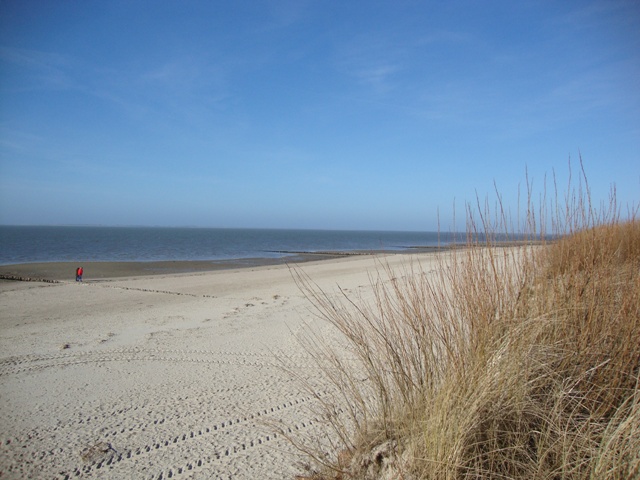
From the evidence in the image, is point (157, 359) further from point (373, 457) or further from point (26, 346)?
point (373, 457)

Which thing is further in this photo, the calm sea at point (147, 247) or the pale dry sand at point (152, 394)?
the calm sea at point (147, 247)

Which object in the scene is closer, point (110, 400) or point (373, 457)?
point (373, 457)

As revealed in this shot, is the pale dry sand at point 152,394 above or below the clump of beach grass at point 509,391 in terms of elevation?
below

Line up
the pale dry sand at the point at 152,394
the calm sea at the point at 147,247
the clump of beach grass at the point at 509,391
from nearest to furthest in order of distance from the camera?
the clump of beach grass at the point at 509,391 < the pale dry sand at the point at 152,394 < the calm sea at the point at 147,247

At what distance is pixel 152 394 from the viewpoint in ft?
14.2

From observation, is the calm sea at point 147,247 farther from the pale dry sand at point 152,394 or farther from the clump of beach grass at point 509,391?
the pale dry sand at point 152,394

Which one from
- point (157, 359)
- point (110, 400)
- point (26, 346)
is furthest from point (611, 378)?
point (26, 346)

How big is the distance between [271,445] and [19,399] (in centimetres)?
290

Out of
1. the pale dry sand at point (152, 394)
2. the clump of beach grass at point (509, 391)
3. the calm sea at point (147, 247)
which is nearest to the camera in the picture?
the clump of beach grass at point (509, 391)

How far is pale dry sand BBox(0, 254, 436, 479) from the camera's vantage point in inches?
121

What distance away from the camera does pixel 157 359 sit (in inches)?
217

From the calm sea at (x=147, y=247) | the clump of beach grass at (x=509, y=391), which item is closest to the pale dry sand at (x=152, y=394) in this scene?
the clump of beach grass at (x=509, y=391)

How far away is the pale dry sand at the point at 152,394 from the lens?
3.07 meters

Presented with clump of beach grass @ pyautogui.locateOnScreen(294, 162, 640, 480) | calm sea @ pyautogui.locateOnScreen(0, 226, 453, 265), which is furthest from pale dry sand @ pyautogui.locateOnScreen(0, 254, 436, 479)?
calm sea @ pyautogui.locateOnScreen(0, 226, 453, 265)
